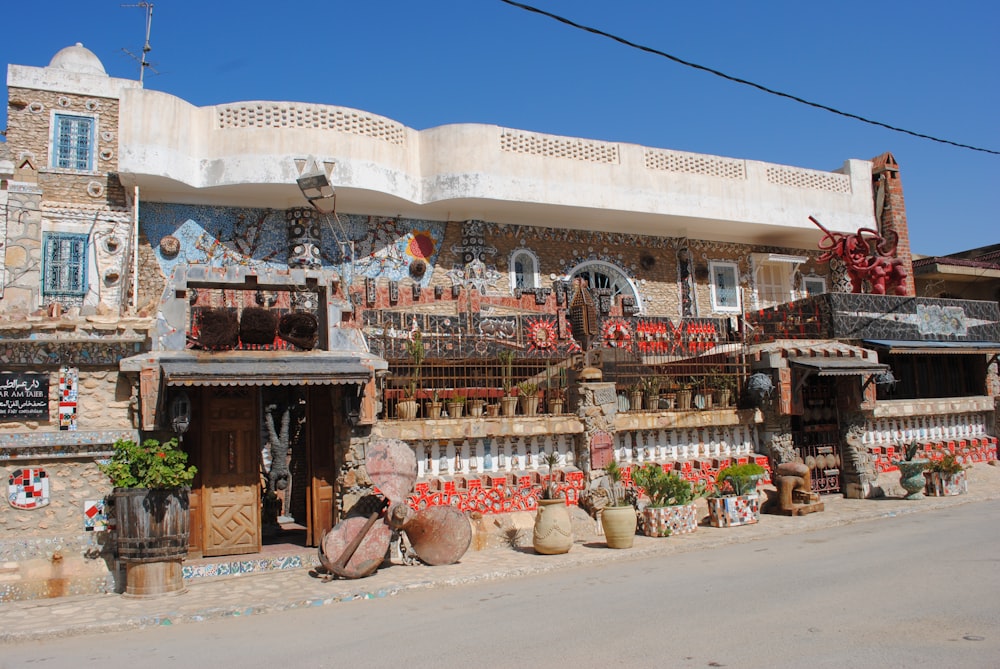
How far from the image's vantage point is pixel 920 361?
19094 mm

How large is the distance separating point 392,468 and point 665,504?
466 cm

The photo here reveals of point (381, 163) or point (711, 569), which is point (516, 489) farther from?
point (381, 163)

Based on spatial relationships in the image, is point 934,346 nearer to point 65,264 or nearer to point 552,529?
point 552,529

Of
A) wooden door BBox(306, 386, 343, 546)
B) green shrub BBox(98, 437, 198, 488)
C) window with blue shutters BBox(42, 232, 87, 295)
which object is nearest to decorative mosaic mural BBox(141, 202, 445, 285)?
window with blue shutters BBox(42, 232, 87, 295)

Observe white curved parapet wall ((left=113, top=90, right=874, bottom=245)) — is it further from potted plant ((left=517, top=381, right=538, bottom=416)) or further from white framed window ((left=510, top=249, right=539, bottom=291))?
potted plant ((left=517, top=381, right=538, bottom=416))

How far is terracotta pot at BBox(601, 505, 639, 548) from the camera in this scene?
11.2m

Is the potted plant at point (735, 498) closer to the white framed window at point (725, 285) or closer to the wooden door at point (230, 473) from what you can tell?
the wooden door at point (230, 473)

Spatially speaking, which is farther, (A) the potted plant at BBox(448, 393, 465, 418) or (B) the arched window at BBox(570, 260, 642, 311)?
(B) the arched window at BBox(570, 260, 642, 311)

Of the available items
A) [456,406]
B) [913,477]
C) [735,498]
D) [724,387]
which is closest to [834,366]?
[724,387]

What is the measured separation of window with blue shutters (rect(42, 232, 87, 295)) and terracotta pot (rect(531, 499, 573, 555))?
10.9 m

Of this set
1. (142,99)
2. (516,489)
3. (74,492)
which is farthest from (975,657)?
(142,99)

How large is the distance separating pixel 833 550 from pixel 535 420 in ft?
15.2

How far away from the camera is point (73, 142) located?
16016 mm

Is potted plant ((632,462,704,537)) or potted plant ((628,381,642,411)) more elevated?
potted plant ((628,381,642,411))
